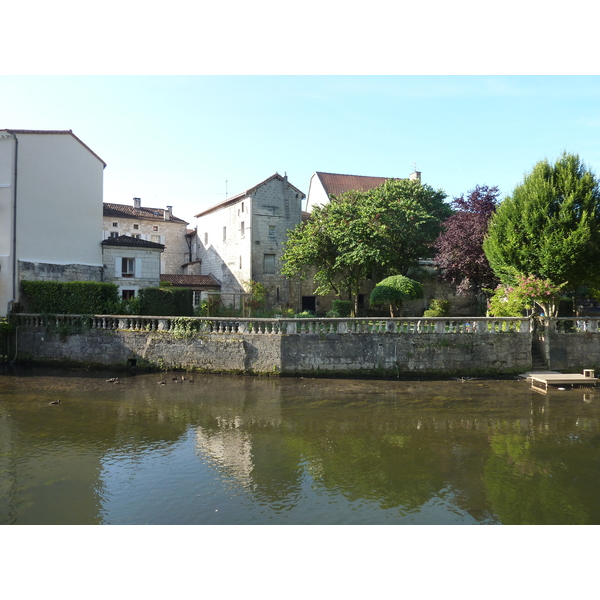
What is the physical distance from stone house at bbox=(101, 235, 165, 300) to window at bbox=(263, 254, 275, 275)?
23.6 feet

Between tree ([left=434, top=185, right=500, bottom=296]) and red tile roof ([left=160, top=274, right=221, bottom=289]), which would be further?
red tile roof ([left=160, top=274, right=221, bottom=289])

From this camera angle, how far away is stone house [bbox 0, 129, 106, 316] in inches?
867

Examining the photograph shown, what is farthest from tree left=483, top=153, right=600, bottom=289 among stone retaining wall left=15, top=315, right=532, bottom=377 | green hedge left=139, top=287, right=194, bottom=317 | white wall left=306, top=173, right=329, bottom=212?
white wall left=306, top=173, right=329, bottom=212

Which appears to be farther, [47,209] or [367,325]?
[47,209]

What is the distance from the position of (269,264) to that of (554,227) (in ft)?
57.3

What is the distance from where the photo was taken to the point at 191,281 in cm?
3269

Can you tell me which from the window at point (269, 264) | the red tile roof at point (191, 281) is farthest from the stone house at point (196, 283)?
the window at point (269, 264)

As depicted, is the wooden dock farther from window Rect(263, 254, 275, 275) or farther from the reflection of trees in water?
window Rect(263, 254, 275, 275)

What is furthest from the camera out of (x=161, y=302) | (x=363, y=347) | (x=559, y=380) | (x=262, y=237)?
(x=262, y=237)

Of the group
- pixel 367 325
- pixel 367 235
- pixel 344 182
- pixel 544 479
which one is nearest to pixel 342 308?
pixel 367 235

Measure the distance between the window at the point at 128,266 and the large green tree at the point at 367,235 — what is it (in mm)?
8904

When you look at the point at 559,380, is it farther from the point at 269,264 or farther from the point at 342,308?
the point at 269,264

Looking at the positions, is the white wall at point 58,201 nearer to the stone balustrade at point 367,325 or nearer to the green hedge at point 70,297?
the green hedge at point 70,297

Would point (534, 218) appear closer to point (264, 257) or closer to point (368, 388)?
point (368, 388)
